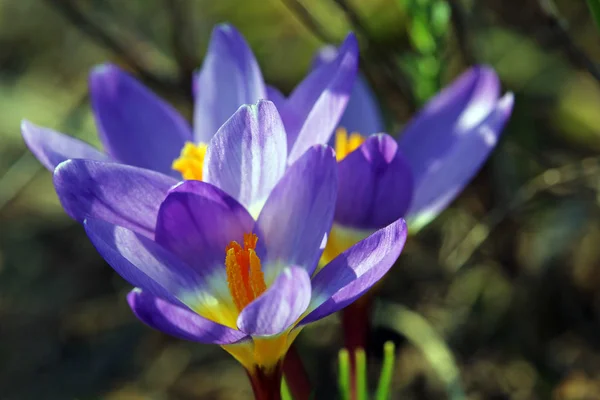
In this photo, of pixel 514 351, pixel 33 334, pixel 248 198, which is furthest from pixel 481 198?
pixel 33 334

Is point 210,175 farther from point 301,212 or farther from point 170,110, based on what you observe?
point 170,110

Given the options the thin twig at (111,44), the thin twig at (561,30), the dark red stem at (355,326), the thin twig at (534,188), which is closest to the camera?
the dark red stem at (355,326)

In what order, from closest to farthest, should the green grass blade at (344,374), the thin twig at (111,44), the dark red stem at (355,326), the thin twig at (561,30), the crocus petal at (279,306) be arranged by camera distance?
the crocus petal at (279,306)
the green grass blade at (344,374)
the dark red stem at (355,326)
the thin twig at (561,30)
the thin twig at (111,44)

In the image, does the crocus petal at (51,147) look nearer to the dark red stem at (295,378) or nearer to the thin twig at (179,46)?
the dark red stem at (295,378)

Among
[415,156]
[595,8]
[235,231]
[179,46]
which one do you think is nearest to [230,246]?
[235,231]

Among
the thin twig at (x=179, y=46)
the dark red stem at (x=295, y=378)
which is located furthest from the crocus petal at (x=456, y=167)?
the thin twig at (x=179, y=46)

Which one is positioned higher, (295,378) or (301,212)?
(301,212)

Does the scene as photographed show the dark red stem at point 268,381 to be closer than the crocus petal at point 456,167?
Yes

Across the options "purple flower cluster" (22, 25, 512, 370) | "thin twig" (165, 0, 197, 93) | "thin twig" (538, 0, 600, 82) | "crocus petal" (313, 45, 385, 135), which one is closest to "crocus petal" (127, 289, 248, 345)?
"purple flower cluster" (22, 25, 512, 370)

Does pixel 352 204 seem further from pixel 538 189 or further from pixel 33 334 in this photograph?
pixel 33 334
